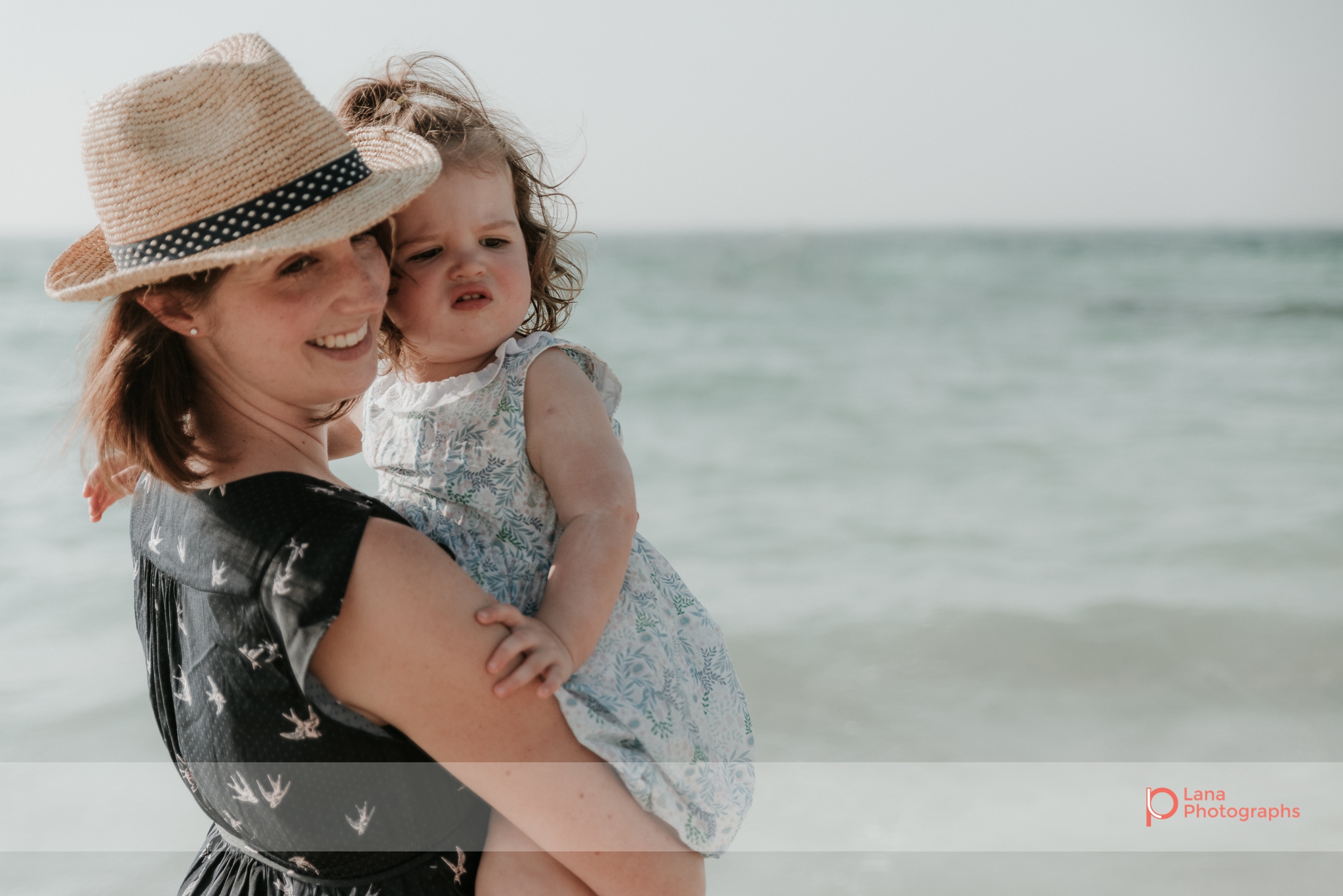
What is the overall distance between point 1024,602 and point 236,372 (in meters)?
4.90

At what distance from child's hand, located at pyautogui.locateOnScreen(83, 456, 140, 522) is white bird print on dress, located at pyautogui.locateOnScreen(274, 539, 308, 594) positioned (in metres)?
0.49

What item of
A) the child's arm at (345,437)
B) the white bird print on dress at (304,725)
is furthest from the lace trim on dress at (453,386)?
the white bird print on dress at (304,725)

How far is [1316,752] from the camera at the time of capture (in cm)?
410

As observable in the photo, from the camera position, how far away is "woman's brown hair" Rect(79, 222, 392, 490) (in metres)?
1.30

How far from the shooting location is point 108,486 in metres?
1.74

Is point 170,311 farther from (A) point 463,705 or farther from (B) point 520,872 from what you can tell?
(B) point 520,872

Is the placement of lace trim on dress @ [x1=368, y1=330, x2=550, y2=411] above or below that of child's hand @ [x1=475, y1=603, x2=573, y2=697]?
above

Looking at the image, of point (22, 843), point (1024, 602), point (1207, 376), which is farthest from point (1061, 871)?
point (1207, 376)

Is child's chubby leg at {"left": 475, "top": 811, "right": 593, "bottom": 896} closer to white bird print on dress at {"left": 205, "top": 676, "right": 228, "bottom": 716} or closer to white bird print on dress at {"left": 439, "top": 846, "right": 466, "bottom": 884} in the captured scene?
white bird print on dress at {"left": 439, "top": 846, "right": 466, "bottom": 884}
